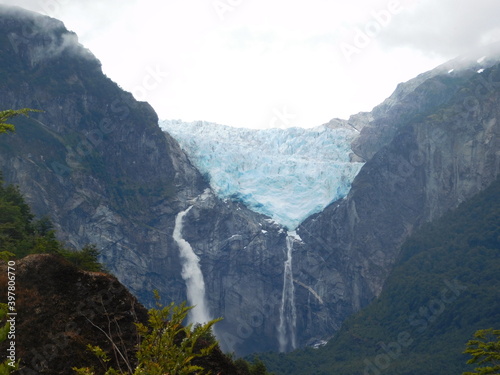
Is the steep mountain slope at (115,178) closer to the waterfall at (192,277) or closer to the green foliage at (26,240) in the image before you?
the waterfall at (192,277)

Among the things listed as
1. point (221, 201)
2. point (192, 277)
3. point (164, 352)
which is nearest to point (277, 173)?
point (221, 201)

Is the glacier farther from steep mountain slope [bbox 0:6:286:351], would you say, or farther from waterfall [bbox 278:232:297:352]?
waterfall [bbox 278:232:297:352]

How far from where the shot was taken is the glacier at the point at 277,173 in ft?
369

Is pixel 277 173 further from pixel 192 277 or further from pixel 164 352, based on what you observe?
pixel 164 352

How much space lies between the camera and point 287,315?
343 ft

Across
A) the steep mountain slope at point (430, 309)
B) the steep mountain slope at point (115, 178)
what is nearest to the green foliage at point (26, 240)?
the steep mountain slope at point (115, 178)

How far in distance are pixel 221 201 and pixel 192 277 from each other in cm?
1576

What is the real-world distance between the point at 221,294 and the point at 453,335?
43.0 meters

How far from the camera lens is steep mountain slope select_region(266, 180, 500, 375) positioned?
75625 mm

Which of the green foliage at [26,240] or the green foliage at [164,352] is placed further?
the green foliage at [26,240]

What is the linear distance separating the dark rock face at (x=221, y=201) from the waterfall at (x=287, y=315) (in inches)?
10.2

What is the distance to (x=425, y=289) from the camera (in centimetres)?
8881

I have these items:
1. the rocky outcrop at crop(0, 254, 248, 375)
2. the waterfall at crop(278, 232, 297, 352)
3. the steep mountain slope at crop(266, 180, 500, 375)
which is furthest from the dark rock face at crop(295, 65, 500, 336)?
the rocky outcrop at crop(0, 254, 248, 375)

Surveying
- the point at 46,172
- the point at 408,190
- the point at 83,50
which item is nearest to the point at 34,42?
the point at 83,50
